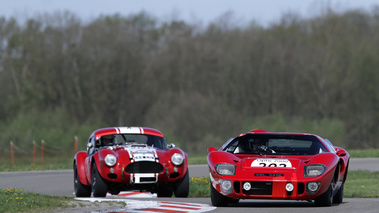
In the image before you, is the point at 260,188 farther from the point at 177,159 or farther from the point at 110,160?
the point at 110,160

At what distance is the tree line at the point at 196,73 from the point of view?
6481 centimetres

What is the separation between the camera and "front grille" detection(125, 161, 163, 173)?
14688 millimetres

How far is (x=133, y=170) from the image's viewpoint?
48.2 ft

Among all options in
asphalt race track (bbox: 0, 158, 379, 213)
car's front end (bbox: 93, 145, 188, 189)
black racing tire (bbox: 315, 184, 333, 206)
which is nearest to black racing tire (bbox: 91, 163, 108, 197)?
car's front end (bbox: 93, 145, 188, 189)

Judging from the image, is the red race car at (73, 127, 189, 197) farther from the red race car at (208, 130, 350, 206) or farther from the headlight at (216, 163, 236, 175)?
the headlight at (216, 163, 236, 175)

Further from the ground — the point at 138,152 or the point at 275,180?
the point at 138,152

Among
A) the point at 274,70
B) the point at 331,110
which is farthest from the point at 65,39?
the point at 331,110

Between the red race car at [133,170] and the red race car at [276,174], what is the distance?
2.82 m

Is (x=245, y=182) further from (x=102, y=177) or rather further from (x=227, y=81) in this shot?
(x=227, y=81)

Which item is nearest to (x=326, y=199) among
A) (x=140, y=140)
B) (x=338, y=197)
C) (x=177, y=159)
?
(x=338, y=197)

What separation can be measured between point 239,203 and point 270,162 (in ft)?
5.03

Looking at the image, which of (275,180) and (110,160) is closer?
(275,180)

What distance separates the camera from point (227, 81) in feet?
230

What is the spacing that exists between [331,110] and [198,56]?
13.4 meters
